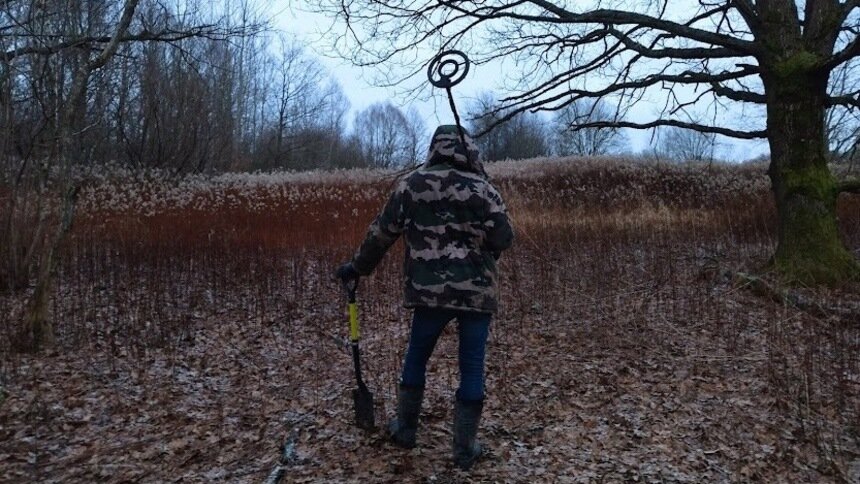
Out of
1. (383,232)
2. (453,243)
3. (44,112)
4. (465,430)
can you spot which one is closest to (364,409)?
(465,430)

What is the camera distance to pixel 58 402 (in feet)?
15.7

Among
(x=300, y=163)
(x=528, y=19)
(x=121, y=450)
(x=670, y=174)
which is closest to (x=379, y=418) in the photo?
(x=121, y=450)

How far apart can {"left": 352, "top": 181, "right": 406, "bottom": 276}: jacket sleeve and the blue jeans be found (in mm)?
417

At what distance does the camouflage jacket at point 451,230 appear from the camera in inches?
136

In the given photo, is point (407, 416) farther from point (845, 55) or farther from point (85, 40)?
point (845, 55)

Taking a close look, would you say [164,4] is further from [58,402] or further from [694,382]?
[694,382]

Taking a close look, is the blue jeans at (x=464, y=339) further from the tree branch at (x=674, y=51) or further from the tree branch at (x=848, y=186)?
the tree branch at (x=848, y=186)

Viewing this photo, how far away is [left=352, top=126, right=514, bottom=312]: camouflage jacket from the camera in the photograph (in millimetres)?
3455

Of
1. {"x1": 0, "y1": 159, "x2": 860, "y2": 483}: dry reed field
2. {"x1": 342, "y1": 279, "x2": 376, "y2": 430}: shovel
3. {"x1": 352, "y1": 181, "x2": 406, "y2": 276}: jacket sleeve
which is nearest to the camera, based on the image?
{"x1": 352, "y1": 181, "x2": 406, "y2": 276}: jacket sleeve

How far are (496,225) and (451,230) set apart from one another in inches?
9.6

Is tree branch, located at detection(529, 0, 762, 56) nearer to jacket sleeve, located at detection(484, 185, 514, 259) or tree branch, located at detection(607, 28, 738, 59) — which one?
tree branch, located at detection(607, 28, 738, 59)

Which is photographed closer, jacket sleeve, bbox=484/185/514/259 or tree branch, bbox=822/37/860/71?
jacket sleeve, bbox=484/185/514/259

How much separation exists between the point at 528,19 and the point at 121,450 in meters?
6.65

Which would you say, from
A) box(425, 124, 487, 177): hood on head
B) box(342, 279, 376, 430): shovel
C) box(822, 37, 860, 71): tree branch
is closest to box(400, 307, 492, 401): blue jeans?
box(342, 279, 376, 430): shovel
